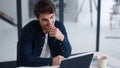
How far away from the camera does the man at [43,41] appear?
1.70 metres

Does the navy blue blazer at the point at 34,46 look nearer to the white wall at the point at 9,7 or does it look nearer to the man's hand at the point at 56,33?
the man's hand at the point at 56,33

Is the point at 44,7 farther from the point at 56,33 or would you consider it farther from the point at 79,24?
the point at 79,24

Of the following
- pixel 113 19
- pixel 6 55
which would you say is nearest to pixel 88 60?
pixel 6 55

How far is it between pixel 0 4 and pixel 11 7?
0.16 metres

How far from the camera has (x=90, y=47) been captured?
4105 millimetres

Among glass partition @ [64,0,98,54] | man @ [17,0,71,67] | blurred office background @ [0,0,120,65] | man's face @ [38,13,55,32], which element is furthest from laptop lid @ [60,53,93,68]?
glass partition @ [64,0,98,54]

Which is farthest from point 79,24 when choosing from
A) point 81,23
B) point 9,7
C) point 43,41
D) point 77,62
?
point 77,62


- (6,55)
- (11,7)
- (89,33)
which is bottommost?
(6,55)

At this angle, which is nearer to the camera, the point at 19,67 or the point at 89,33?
the point at 19,67

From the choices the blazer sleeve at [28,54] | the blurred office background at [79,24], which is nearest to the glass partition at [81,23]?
the blurred office background at [79,24]

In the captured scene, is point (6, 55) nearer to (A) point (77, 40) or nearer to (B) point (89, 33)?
(A) point (77, 40)

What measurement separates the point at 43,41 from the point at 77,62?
54 cm

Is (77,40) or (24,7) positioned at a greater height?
(24,7)

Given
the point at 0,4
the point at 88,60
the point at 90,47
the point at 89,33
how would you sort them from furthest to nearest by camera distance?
the point at 89,33
the point at 90,47
the point at 0,4
the point at 88,60
